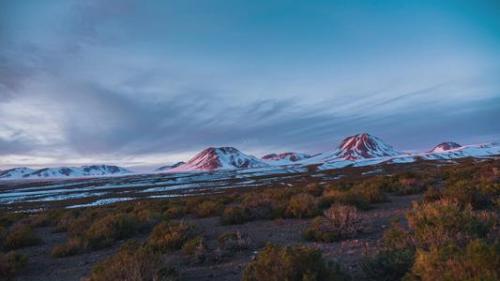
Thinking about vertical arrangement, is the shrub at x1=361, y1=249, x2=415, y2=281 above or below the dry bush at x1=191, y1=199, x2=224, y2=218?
below

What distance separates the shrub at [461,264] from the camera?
13.6ft

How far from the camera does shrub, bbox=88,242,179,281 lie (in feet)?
20.1

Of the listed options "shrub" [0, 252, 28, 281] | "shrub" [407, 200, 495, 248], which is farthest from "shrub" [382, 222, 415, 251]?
"shrub" [0, 252, 28, 281]

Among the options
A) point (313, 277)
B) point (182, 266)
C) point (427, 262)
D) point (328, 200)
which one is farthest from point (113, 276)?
point (328, 200)

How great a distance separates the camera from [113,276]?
6.11 m

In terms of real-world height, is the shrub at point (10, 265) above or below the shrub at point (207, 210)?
below

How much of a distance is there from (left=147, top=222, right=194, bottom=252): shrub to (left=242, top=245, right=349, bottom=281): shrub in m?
4.61

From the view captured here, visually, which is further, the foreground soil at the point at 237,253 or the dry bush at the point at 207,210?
the dry bush at the point at 207,210

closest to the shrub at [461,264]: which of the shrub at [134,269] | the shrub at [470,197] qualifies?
the shrub at [134,269]

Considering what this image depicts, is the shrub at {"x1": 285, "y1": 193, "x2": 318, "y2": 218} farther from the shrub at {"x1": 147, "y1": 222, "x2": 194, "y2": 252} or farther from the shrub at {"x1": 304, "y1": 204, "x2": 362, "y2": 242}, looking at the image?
the shrub at {"x1": 147, "y1": 222, "x2": 194, "y2": 252}

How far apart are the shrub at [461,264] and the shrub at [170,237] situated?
659cm

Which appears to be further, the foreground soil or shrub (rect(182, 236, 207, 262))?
shrub (rect(182, 236, 207, 262))

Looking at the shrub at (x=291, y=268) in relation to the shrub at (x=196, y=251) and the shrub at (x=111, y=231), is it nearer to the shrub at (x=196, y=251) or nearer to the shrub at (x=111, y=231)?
the shrub at (x=196, y=251)

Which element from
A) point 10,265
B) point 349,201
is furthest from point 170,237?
point 349,201
